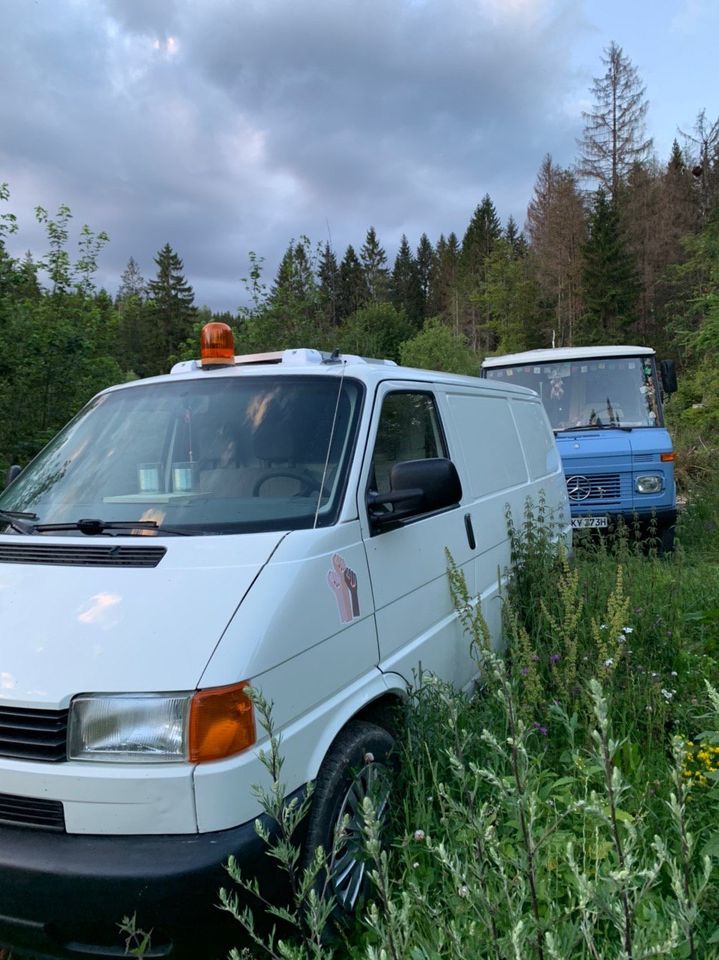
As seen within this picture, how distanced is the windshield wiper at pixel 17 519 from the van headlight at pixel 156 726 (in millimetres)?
1143

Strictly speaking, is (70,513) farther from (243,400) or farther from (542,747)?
(542,747)

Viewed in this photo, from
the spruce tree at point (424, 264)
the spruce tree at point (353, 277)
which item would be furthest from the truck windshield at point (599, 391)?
the spruce tree at point (424, 264)

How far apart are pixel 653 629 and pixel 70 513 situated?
147 inches

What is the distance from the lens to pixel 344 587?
8.77 ft

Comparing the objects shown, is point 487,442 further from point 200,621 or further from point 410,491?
point 200,621

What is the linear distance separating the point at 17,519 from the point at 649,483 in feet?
23.1

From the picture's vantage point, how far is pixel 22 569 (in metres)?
2.54

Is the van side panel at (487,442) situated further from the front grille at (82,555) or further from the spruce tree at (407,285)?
the spruce tree at (407,285)

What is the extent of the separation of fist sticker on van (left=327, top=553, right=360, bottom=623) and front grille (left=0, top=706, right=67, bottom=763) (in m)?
0.98

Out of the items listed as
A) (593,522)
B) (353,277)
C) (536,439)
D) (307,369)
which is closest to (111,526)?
(307,369)

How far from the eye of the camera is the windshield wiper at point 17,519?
116 inches

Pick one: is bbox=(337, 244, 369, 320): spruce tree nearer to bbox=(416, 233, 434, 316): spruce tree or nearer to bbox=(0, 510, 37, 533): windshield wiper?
bbox=(416, 233, 434, 316): spruce tree

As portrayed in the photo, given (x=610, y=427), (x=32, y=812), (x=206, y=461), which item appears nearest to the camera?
(x=32, y=812)

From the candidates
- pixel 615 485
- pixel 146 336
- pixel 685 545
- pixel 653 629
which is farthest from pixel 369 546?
pixel 146 336
